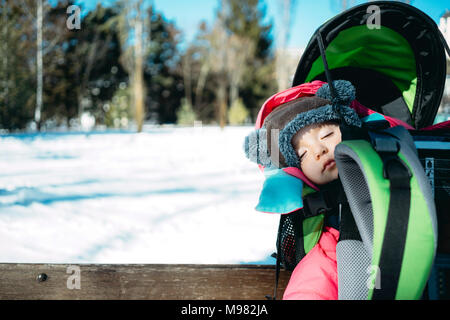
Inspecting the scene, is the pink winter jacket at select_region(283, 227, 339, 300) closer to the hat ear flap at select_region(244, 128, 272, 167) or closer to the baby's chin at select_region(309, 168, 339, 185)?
the baby's chin at select_region(309, 168, 339, 185)

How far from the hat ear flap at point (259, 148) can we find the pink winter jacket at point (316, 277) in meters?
0.33

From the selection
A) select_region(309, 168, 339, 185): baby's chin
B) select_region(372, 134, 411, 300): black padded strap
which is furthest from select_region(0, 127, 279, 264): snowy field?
select_region(372, 134, 411, 300): black padded strap

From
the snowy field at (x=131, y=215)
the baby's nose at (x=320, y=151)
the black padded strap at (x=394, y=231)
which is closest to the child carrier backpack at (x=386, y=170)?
the black padded strap at (x=394, y=231)

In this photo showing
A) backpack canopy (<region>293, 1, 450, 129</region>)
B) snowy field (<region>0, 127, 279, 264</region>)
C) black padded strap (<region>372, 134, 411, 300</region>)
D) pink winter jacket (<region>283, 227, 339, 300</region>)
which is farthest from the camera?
snowy field (<region>0, 127, 279, 264</region>)

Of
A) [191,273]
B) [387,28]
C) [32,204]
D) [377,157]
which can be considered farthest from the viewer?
[32,204]

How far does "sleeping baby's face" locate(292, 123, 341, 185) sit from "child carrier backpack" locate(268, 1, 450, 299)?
5cm

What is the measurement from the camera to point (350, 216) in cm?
91

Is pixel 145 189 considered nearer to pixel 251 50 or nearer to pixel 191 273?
pixel 191 273

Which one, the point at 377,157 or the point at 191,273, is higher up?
the point at 377,157

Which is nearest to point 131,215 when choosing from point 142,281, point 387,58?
point 142,281

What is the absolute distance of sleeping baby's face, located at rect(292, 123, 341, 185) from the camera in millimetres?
1057

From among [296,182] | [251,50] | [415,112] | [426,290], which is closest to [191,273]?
[296,182]

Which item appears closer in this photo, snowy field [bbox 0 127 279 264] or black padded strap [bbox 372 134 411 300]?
black padded strap [bbox 372 134 411 300]

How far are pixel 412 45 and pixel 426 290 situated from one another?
0.97 m
